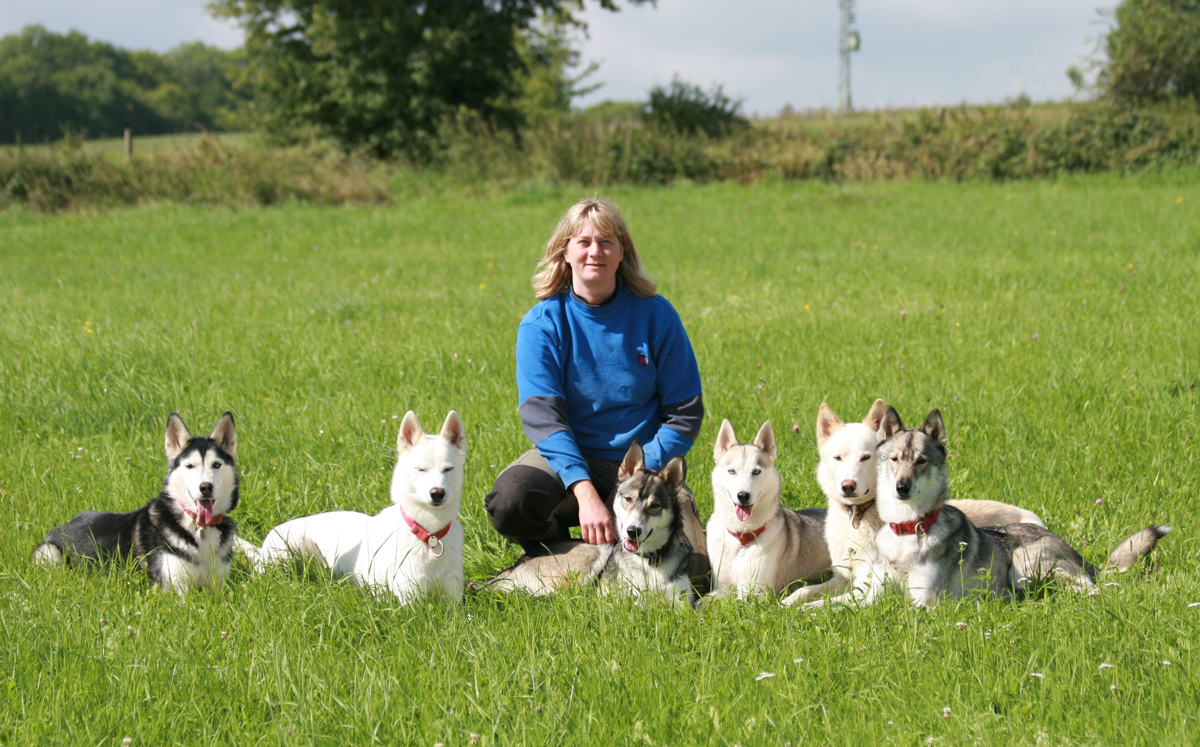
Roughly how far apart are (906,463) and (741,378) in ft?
10.7

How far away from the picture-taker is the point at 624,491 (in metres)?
3.53

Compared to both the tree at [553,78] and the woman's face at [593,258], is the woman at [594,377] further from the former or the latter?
the tree at [553,78]

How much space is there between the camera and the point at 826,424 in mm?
3725

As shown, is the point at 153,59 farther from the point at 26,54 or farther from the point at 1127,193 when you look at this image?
the point at 1127,193

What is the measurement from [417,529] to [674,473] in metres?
1.16

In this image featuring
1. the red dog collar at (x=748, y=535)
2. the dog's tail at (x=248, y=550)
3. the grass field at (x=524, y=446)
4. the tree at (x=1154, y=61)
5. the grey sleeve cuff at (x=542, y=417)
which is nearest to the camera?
the grass field at (x=524, y=446)

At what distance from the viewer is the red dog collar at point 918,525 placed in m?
3.37

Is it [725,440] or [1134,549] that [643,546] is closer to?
[725,440]

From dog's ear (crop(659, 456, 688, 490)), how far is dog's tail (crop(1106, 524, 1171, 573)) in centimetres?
199

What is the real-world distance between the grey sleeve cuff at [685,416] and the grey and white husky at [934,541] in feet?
3.31

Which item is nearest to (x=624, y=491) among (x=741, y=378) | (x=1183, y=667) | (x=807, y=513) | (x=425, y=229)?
(x=807, y=513)

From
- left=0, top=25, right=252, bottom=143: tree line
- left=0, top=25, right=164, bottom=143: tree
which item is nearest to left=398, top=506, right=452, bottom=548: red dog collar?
left=0, top=25, right=252, bottom=143: tree line

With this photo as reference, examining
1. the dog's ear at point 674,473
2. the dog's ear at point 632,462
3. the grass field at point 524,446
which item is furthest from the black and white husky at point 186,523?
the dog's ear at point 674,473

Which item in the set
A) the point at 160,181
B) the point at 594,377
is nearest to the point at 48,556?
the point at 594,377
